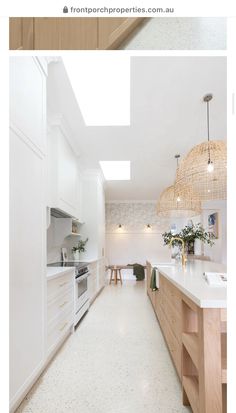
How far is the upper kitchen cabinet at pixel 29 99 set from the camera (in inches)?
78.8

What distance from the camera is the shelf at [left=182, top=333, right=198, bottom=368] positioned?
1727 mm

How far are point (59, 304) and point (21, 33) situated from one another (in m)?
2.81

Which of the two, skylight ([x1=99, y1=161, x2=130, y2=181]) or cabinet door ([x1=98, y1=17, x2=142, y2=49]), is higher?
skylight ([x1=99, y1=161, x2=130, y2=181])

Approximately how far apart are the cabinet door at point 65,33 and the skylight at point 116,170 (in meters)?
5.35

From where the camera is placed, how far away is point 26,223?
220 centimetres

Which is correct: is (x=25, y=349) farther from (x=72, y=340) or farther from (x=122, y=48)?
(x=122, y=48)

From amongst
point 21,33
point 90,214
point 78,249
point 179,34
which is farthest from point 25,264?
point 90,214

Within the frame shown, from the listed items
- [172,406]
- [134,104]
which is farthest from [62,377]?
[134,104]

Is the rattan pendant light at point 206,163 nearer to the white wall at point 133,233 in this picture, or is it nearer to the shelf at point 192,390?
the shelf at point 192,390

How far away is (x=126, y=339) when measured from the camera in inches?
143

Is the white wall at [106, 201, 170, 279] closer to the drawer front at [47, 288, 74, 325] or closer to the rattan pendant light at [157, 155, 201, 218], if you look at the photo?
the rattan pendant light at [157, 155, 201, 218]

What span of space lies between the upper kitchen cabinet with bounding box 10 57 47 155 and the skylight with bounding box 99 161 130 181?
3.80 m

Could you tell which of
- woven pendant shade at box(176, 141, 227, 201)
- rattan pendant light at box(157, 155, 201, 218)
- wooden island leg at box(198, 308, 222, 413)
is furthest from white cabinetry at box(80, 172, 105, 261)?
wooden island leg at box(198, 308, 222, 413)

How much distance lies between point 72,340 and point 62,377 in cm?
103
